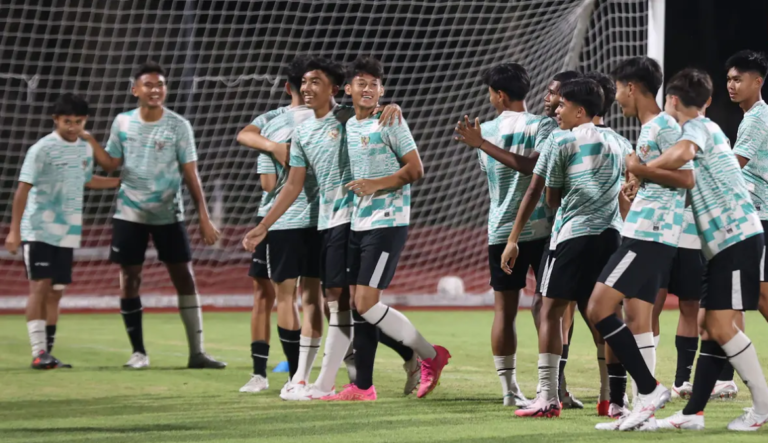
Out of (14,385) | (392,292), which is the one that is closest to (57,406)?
(14,385)

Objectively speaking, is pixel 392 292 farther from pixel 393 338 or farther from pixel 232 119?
pixel 393 338

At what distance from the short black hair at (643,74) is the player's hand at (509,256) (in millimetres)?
957

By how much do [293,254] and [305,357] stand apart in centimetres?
60

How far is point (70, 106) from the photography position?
7.98 metres

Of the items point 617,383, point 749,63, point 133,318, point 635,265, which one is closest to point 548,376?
point 617,383

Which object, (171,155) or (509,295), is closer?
(509,295)

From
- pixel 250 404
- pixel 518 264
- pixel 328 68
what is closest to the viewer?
pixel 518 264

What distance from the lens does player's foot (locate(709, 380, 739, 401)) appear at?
19.8 ft

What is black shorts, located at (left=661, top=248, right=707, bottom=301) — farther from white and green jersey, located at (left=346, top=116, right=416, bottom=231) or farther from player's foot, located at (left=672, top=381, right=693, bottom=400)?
white and green jersey, located at (left=346, top=116, right=416, bottom=231)

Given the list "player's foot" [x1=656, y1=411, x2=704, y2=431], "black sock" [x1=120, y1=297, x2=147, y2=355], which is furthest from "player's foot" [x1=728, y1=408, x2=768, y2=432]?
"black sock" [x1=120, y1=297, x2=147, y2=355]

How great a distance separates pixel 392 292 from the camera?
1439 cm

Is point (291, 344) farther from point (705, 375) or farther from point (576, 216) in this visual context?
point (705, 375)

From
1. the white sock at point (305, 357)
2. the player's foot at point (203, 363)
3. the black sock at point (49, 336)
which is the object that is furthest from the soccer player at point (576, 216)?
the black sock at point (49, 336)

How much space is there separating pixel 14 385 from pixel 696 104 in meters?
4.45
